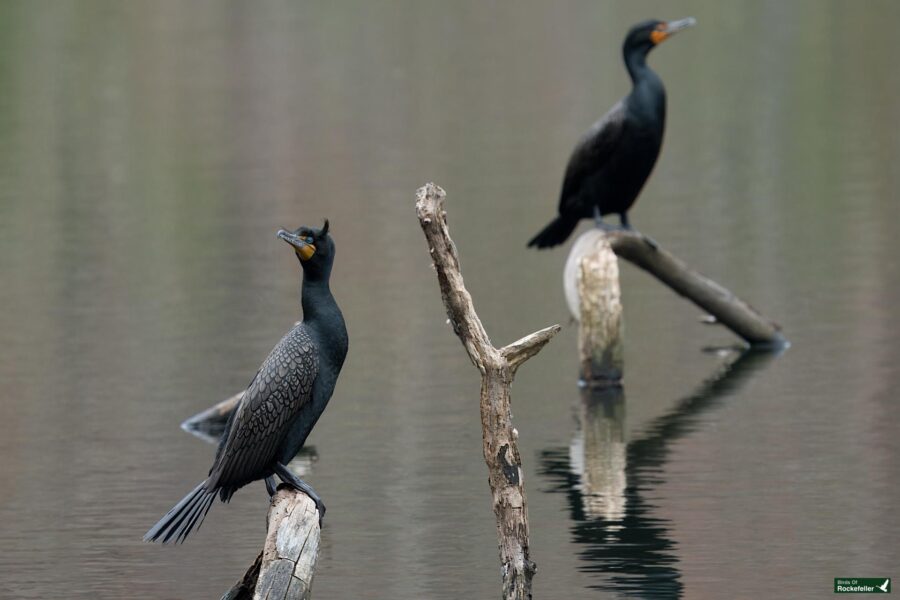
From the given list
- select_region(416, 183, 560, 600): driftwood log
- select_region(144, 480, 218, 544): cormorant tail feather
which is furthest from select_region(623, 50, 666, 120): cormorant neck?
select_region(144, 480, 218, 544): cormorant tail feather

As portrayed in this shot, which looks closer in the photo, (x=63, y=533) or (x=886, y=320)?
(x=63, y=533)

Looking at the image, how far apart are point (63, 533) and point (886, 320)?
680 centimetres

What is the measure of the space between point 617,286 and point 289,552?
5.18 m

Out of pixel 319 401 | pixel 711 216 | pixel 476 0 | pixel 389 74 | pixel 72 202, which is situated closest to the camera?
pixel 319 401

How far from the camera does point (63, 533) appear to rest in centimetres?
954

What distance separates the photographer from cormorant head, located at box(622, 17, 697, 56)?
13031mm

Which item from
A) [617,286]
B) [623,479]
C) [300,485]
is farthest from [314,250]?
[617,286]

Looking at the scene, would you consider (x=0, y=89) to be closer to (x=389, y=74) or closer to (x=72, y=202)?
(x=389, y=74)

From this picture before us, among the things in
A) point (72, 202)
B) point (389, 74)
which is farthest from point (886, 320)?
point (389, 74)

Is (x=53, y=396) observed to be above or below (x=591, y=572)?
above

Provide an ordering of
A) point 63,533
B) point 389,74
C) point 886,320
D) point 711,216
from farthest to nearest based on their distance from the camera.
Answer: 1. point 389,74
2. point 711,216
3. point 886,320
4. point 63,533

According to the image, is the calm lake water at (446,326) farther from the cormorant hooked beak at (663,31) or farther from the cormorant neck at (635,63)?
the cormorant hooked beak at (663,31)

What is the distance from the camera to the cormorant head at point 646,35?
42.8 ft

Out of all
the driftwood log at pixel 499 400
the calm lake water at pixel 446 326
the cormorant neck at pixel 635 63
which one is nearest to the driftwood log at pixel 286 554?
the driftwood log at pixel 499 400
